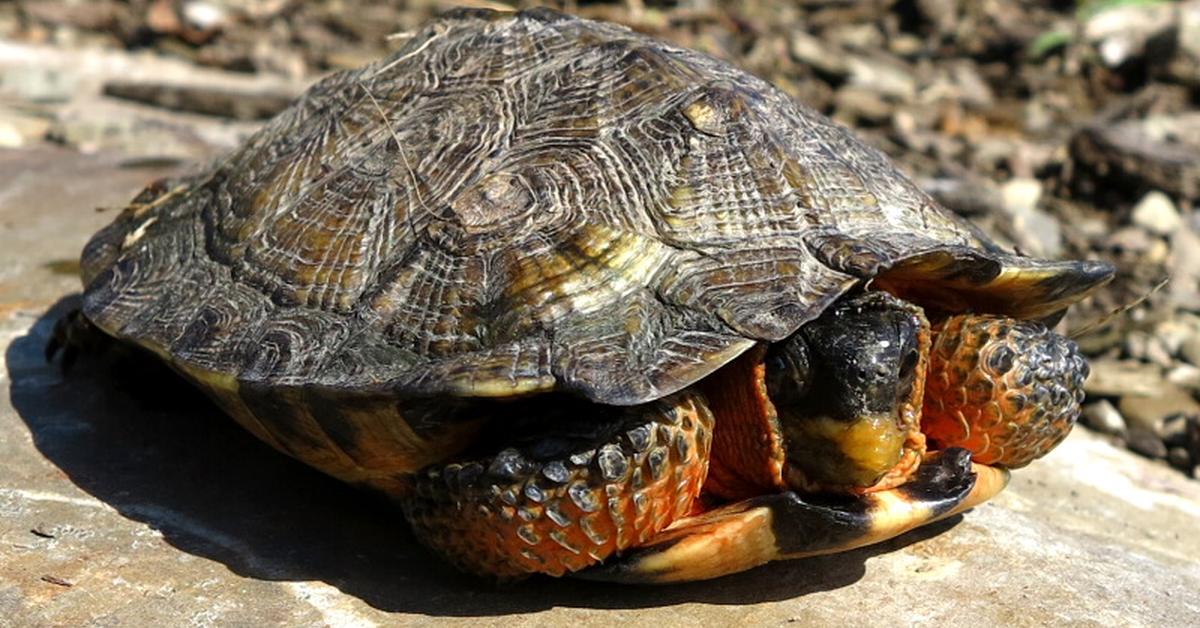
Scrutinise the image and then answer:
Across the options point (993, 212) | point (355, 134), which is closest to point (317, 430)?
point (355, 134)

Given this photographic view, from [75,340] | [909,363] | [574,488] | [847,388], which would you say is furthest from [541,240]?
[75,340]

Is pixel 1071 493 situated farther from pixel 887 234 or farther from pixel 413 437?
pixel 413 437

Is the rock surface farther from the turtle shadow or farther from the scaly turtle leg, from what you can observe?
the scaly turtle leg

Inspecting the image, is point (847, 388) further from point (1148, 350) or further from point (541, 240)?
point (1148, 350)

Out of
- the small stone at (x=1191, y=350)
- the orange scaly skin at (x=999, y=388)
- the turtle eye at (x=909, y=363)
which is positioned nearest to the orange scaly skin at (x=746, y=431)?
the turtle eye at (x=909, y=363)

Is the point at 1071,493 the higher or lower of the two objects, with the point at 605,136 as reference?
lower

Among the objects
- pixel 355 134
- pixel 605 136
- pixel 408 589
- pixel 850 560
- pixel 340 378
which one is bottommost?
pixel 408 589
